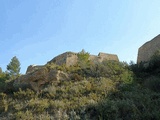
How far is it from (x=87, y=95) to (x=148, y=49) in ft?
40.5

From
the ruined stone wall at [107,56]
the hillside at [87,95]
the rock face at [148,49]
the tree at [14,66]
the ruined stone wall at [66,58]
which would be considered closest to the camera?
the hillside at [87,95]

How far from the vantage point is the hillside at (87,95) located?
31.4ft

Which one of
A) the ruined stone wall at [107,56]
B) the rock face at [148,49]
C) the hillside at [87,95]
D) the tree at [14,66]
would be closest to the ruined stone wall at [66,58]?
the ruined stone wall at [107,56]

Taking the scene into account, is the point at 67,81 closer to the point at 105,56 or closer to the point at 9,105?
the point at 9,105

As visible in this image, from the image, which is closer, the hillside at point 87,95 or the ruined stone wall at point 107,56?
the hillside at point 87,95

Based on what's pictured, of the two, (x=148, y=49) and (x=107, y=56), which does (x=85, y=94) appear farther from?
(x=107, y=56)

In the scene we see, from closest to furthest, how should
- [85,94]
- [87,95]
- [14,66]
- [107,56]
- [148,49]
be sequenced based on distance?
[87,95] < [85,94] < [148,49] < [107,56] < [14,66]

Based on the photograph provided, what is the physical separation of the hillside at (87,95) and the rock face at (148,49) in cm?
465

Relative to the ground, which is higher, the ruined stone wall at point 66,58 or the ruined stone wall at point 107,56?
the ruined stone wall at point 107,56

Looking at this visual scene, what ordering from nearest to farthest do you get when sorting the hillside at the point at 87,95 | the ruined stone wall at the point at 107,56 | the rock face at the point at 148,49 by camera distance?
the hillside at the point at 87,95
the rock face at the point at 148,49
the ruined stone wall at the point at 107,56

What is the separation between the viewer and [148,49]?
74.2ft

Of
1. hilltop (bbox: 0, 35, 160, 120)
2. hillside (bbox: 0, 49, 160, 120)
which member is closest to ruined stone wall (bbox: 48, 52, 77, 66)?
hillside (bbox: 0, 49, 160, 120)

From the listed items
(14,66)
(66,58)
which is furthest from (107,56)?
(14,66)

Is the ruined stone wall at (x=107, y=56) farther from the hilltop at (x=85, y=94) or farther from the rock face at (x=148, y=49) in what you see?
the hilltop at (x=85, y=94)
